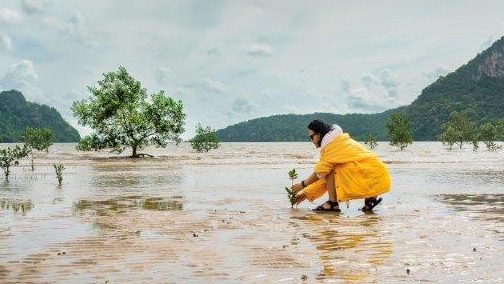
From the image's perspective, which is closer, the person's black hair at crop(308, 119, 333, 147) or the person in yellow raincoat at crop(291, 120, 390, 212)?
the person in yellow raincoat at crop(291, 120, 390, 212)

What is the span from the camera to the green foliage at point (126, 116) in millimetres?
53094

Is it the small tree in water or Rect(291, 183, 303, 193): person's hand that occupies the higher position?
the small tree in water

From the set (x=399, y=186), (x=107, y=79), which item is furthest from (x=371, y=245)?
(x=107, y=79)

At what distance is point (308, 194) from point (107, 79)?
44.7 metres

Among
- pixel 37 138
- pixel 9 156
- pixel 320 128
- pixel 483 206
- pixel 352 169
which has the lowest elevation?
pixel 483 206

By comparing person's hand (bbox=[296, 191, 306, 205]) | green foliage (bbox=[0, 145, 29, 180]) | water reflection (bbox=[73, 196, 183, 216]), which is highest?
green foliage (bbox=[0, 145, 29, 180])

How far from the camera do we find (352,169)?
11008mm

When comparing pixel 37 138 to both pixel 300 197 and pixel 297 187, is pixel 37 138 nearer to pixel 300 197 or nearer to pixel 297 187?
pixel 300 197

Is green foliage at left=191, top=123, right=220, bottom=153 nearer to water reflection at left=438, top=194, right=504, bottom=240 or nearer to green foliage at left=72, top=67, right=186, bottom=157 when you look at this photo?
green foliage at left=72, top=67, right=186, bottom=157

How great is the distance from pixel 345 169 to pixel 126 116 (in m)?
45.0

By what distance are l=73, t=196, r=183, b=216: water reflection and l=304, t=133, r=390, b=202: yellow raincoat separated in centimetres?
372

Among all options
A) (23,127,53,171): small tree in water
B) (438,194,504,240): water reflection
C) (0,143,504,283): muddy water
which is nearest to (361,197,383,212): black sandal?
(0,143,504,283): muddy water

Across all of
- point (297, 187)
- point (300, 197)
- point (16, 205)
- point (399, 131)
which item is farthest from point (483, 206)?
point (399, 131)

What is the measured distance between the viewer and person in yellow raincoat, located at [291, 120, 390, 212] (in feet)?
36.1
